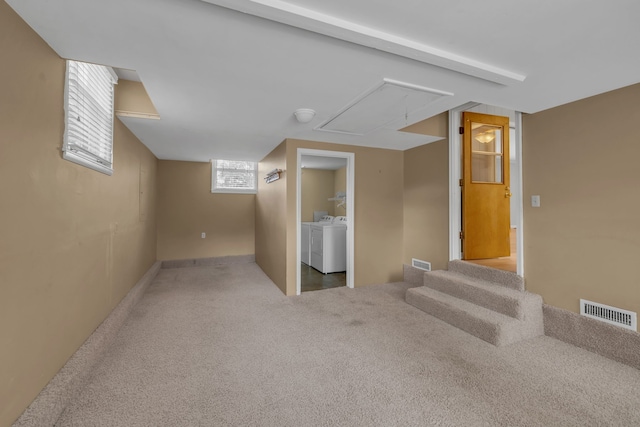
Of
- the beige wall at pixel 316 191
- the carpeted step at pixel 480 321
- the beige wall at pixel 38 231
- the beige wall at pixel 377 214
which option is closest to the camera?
the beige wall at pixel 38 231

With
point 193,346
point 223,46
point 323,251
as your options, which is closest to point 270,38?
point 223,46

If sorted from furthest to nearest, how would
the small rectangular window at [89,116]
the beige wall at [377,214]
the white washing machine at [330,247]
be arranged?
the white washing machine at [330,247]
the beige wall at [377,214]
the small rectangular window at [89,116]

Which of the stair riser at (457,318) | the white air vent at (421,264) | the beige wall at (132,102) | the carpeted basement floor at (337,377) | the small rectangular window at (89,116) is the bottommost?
the carpeted basement floor at (337,377)

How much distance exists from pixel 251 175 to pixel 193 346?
4092 mm

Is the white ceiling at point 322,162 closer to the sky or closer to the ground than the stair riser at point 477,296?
closer to the sky

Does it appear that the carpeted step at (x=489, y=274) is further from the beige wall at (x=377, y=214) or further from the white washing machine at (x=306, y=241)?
the white washing machine at (x=306, y=241)

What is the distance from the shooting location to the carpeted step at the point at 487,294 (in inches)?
99.7

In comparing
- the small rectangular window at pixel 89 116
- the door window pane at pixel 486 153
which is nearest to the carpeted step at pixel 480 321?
the door window pane at pixel 486 153

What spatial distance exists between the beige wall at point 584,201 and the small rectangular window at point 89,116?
152 inches

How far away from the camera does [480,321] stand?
252 centimetres

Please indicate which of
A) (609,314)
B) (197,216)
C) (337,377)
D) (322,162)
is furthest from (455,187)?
(197,216)

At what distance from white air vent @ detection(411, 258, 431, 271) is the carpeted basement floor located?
41.6 inches

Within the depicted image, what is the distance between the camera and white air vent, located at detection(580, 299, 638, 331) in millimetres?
2096

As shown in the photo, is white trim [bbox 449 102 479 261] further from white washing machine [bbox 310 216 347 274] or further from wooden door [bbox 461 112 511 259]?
white washing machine [bbox 310 216 347 274]
